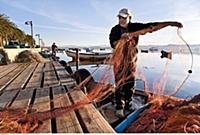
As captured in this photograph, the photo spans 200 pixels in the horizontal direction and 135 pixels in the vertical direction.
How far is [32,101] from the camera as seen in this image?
3383 mm

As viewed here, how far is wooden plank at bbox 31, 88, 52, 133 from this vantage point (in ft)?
7.47

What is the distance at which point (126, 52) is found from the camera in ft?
14.0

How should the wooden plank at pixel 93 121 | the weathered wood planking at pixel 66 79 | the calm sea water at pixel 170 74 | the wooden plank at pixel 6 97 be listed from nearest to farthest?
the wooden plank at pixel 93 121
the wooden plank at pixel 6 97
the weathered wood planking at pixel 66 79
the calm sea water at pixel 170 74

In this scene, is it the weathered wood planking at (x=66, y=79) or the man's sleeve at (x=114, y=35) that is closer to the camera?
the man's sleeve at (x=114, y=35)

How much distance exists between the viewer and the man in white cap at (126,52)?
13.3 feet

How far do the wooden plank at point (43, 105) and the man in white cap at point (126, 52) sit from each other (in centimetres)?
129

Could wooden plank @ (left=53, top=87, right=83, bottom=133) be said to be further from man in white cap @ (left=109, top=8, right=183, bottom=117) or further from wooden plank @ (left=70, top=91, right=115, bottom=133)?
man in white cap @ (left=109, top=8, right=183, bottom=117)

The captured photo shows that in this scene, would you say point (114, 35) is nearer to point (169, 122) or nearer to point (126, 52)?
point (126, 52)

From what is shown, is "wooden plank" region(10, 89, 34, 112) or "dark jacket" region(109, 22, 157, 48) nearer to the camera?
"wooden plank" region(10, 89, 34, 112)

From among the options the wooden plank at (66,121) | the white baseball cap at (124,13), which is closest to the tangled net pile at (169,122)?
the wooden plank at (66,121)

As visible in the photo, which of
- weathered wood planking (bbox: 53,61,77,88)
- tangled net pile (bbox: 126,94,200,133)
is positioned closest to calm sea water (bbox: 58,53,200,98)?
weathered wood planking (bbox: 53,61,77,88)

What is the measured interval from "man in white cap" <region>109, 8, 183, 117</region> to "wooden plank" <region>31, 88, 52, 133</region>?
4.23ft

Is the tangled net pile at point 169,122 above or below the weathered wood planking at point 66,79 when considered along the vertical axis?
below

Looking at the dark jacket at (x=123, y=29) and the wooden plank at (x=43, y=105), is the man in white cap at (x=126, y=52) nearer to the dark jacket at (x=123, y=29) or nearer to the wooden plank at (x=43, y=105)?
the dark jacket at (x=123, y=29)
